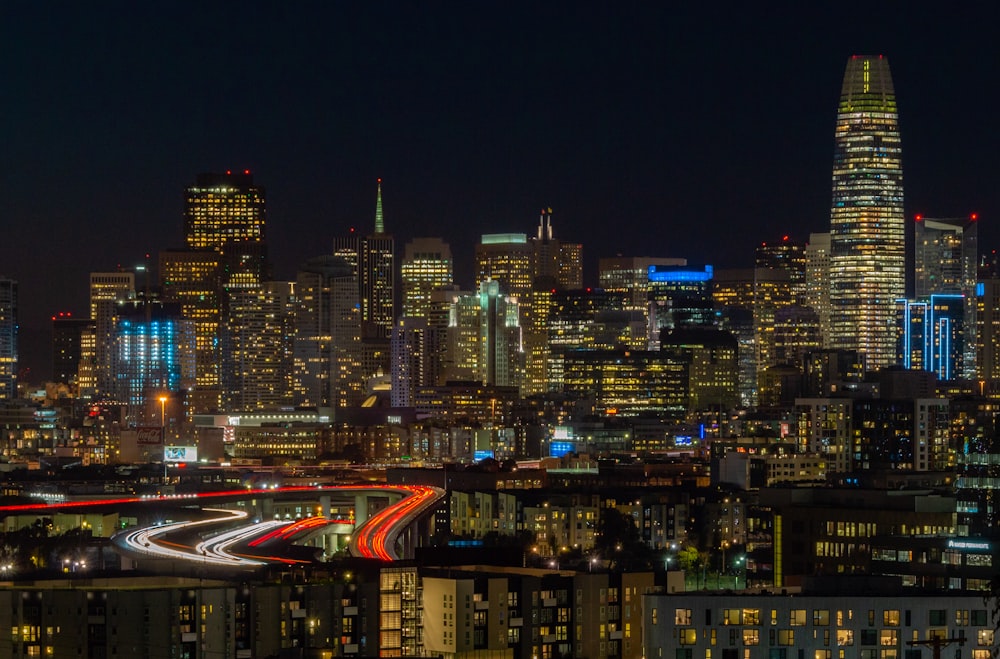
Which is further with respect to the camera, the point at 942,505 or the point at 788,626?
the point at 942,505

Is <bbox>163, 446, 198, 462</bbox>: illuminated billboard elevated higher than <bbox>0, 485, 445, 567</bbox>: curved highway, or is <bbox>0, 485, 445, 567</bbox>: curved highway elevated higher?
<bbox>0, 485, 445, 567</bbox>: curved highway

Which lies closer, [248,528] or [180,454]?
[248,528]

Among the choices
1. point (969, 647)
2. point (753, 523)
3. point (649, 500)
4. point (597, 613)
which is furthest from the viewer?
point (649, 500)

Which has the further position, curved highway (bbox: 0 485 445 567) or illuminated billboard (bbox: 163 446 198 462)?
illuminated billboard (bbox: 163 446 198 462)

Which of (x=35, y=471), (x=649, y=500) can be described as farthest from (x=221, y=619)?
(x=35, y=471)

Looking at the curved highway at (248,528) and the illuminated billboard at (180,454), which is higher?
the curved highway at (248,528)

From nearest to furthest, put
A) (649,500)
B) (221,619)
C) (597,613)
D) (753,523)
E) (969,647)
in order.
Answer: (969,647) < (221,619) < (597,613) < (753,523) < (649,500)

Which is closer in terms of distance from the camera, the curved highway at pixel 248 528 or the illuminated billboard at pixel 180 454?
the curved highway at pixel 248 528

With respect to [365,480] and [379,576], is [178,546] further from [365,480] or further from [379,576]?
[365,480]

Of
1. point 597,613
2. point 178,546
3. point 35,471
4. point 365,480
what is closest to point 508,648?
point 597,613

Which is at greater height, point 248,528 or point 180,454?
point 248,528
